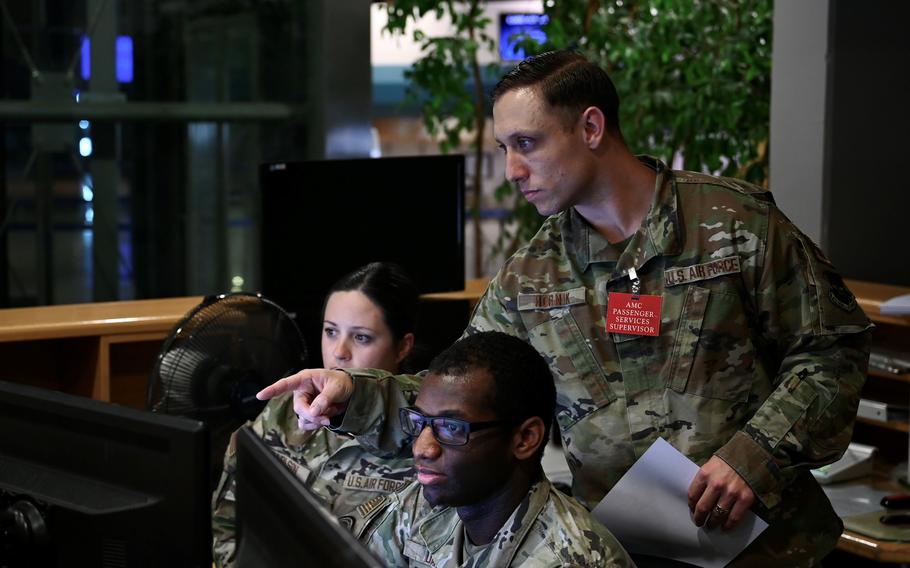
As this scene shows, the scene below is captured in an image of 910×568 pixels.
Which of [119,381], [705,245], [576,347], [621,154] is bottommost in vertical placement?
[119,381]

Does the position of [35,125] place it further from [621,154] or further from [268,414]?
[621,154]

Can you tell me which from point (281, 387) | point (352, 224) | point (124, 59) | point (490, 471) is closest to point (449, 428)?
point (490, 471)

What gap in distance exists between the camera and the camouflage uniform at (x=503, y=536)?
1.65 meters

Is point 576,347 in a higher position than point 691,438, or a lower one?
higher

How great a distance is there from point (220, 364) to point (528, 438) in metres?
1.03

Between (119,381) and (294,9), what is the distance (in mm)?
2363

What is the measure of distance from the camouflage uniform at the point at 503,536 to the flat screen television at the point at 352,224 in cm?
135

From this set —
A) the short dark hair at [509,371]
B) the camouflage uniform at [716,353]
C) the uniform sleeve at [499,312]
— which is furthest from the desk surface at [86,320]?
the short dark hair at [509,371]

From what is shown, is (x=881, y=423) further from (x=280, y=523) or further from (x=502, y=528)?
(x=280, y=523)

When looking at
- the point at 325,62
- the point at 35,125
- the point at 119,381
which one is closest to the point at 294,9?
the point at 325,62

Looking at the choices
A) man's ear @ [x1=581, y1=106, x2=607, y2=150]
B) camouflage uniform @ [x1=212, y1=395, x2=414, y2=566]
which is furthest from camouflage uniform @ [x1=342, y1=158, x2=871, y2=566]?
camouflage uniform @ [x1=212, y1=395, x2=414, y2=566]

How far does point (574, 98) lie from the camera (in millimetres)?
1902

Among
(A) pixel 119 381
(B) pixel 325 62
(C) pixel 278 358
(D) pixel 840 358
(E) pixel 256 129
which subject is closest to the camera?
(D) pixel 840 358

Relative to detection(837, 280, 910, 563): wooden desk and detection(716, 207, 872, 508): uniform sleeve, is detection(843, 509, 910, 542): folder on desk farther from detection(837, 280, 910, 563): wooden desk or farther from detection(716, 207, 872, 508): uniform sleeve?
detection(716, 207, 872, 508): uniform sleeve
